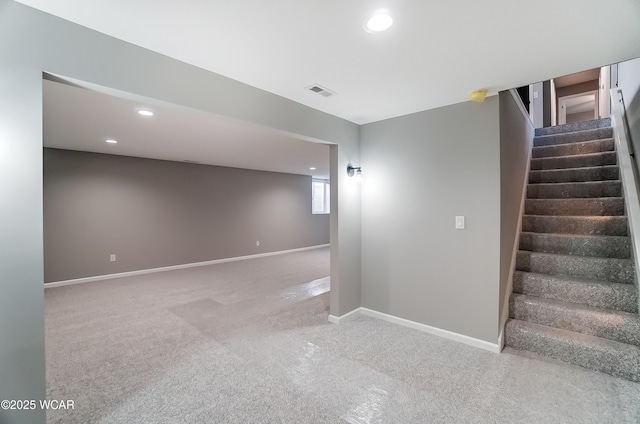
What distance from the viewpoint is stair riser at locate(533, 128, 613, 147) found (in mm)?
3967

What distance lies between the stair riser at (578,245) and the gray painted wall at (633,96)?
2.60ft

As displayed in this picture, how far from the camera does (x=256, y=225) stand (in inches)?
306

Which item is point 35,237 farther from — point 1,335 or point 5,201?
point 1,335

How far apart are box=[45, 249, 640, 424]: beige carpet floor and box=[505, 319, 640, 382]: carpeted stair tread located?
106 millimetres

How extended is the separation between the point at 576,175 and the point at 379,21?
12.4 ft

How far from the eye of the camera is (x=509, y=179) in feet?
9.48

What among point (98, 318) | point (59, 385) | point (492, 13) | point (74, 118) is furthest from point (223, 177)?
point (492, 13)

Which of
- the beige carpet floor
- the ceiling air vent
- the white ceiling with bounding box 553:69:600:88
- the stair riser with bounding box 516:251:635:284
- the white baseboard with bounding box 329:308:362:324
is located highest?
the white ceiling with bounding box 553:69:600:88

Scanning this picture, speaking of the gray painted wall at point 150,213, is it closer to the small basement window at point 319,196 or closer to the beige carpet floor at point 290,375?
the small basement window at point 319,196

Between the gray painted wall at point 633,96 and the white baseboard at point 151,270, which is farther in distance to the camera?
the white baseboard at point 151,270

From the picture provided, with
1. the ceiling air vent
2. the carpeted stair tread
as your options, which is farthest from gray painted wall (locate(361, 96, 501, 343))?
the ceiling air vent

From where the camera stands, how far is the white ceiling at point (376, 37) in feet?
4.79

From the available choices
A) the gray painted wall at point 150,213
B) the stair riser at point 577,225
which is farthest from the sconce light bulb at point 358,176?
the gray painted wall at point 150,213

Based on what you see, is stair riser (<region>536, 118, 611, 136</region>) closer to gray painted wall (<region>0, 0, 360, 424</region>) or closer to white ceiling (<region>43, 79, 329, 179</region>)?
white ceiling (<region>43, 79, 329, 179</region>)
